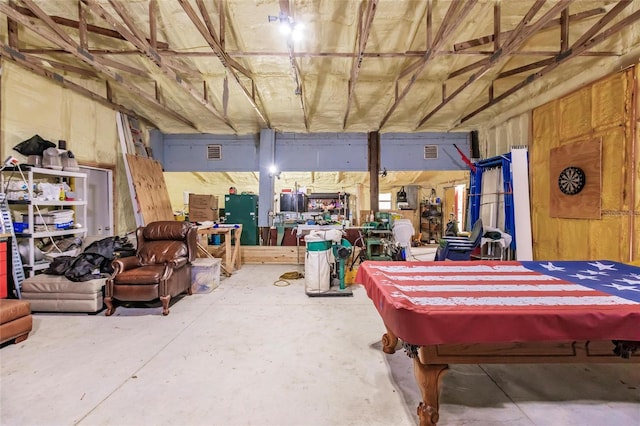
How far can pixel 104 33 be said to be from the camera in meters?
3.84

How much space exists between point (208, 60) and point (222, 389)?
464cm

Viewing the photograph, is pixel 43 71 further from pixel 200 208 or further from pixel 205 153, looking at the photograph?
pixel 200 208

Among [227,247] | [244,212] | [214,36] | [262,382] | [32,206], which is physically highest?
[214,36]

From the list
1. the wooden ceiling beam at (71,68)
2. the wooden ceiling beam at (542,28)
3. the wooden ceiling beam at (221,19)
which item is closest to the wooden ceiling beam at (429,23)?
the wooden ceiling beam at (542,28)

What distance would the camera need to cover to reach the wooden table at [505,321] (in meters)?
1.57

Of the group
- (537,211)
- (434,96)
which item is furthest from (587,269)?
(434,96)

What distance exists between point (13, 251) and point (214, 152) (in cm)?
462

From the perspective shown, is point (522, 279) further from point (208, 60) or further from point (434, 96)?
point (208, 60)

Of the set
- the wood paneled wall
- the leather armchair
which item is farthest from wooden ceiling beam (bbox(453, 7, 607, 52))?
the leather armchair

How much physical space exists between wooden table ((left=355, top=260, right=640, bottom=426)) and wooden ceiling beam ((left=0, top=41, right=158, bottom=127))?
17.0 ft

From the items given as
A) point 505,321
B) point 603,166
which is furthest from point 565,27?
point 505,321

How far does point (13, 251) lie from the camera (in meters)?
3.73

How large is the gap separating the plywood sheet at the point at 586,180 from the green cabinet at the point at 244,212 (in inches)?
246

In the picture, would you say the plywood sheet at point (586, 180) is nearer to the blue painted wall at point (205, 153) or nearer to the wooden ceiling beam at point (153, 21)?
the wooden ceiling beam at point (153, 21)
